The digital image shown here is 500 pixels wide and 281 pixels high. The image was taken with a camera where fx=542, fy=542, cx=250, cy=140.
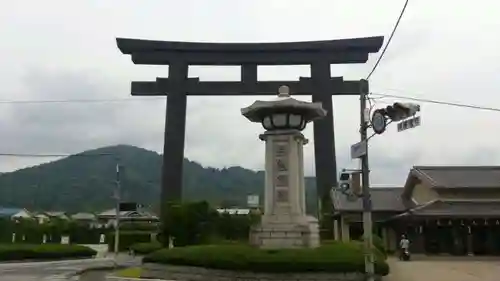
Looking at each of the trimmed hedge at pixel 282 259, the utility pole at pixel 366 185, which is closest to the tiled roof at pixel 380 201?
the trimmed hedge at pixel 282 259

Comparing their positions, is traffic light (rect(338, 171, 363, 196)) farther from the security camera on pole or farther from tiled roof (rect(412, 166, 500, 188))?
tiled roof (rect(412, 166, 500, 188))

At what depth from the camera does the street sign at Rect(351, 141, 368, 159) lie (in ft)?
33.6

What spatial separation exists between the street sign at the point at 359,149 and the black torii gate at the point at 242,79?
21.8 metres

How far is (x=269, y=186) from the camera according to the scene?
19094 millimetres

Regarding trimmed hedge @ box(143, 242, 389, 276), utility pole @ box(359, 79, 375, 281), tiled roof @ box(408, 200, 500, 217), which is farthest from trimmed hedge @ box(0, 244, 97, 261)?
utility pole @ box(359, 79, 375, 281)

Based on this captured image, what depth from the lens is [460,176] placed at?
113 ft

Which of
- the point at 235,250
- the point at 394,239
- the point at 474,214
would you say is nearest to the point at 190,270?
the point at 235,250

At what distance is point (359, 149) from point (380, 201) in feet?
A: 93.8

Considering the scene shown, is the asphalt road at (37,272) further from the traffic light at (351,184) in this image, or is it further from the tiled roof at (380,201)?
the tiled roof at (380,201)

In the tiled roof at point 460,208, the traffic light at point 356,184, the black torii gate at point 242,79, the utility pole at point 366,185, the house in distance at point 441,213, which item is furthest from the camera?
the black torii gate at point 242,79

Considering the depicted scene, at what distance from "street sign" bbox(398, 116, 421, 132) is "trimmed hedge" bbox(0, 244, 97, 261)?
27.6 m

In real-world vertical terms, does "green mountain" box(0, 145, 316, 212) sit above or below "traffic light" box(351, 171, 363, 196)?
above

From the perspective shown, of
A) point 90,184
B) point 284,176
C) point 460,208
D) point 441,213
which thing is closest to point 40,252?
point 284,176

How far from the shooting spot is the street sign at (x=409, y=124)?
31.4 feet
